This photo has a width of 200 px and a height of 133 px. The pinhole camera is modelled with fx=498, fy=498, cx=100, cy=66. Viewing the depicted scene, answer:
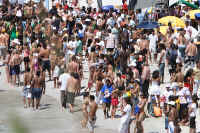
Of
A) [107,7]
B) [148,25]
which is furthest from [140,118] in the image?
[107,7]

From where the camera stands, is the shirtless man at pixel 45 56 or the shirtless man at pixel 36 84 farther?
the shirtless man at pixel 45 56

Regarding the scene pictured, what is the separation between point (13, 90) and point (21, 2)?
1129 centimetres

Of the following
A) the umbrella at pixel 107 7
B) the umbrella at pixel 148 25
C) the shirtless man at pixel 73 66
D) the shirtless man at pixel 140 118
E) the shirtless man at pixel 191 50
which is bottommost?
the shirtless man at pixel 140 118

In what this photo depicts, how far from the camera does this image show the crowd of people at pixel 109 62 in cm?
1423

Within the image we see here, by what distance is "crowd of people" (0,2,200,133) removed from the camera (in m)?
14.2

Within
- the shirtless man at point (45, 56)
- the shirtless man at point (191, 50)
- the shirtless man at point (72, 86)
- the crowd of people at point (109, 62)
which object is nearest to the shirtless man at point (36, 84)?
the crowd of people at point (109, 62)

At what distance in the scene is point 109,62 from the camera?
18.8 m

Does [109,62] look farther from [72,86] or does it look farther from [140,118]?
[140,118]

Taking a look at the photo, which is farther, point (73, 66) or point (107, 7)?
point (107, 7)

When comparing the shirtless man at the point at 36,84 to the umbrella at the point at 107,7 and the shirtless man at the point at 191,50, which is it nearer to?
the shirtless man at the point at 191,50

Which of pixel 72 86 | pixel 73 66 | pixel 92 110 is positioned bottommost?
pixel 92 110

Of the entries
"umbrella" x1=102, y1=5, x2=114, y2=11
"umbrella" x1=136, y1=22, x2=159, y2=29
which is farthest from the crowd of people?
"umbrella" x1=102, y1=5, x2=114, y2=11

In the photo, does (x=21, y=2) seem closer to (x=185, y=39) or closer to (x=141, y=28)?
(x=141, y=28)

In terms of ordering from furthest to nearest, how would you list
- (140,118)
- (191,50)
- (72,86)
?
(191,50)
(72,86)
(140,118)
